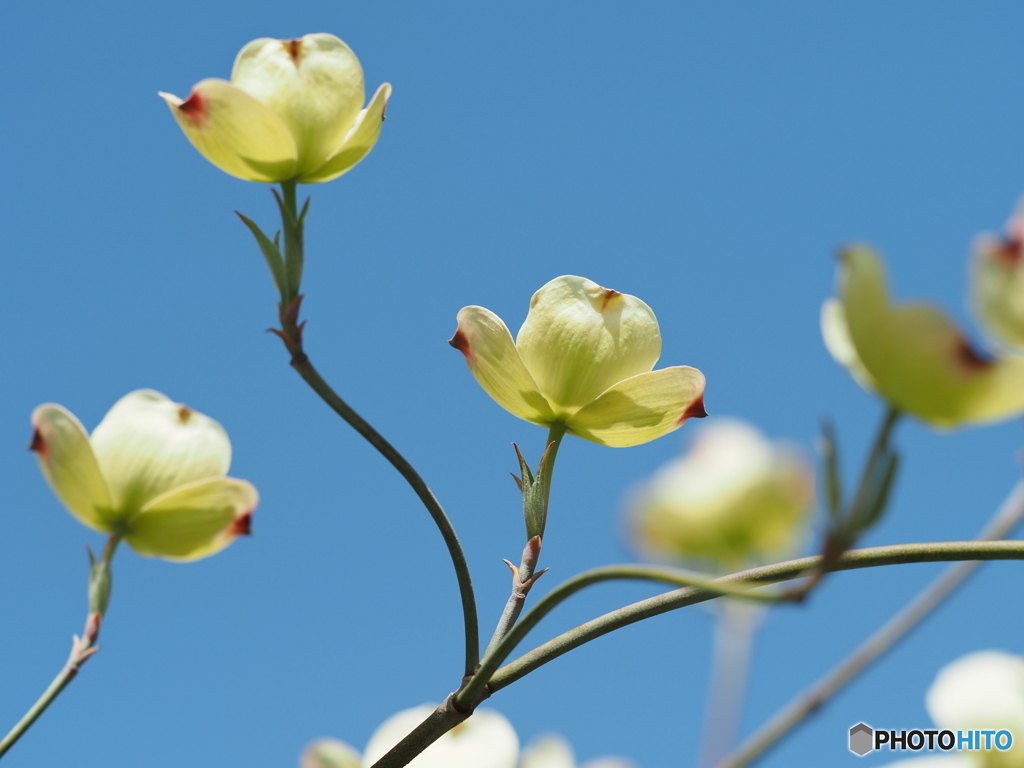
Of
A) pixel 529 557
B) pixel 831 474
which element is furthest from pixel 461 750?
pixel 831 474

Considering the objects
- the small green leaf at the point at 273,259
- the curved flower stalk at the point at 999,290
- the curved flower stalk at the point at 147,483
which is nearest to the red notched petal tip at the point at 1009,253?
the curved flower stalk at the point at 999,290

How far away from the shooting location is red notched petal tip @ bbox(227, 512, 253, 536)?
0.65 meters

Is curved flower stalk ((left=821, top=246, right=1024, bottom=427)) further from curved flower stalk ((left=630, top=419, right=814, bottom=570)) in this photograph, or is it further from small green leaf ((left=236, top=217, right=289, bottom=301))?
small green leaf ((left=236, top=217, right=289, bottom=301))

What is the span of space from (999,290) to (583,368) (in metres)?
0.30

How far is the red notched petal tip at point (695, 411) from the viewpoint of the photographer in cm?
60

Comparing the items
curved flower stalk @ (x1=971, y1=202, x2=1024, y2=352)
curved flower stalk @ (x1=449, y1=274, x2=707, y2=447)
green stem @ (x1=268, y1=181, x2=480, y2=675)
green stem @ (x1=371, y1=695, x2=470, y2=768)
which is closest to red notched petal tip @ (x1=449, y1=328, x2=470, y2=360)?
curved flower stalk @ (x1=449, y1=274, x2=707, y2=447)

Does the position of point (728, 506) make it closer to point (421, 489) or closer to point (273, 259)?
point (421, 489)

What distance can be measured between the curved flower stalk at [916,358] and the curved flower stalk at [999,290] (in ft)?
0.03

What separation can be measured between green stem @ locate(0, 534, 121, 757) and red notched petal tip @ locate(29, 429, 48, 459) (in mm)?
71

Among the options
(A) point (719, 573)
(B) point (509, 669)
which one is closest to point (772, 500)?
(A) point (719, 573)

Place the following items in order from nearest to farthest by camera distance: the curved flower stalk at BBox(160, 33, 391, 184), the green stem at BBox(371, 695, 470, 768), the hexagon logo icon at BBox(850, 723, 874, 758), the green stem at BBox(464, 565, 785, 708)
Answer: the green stem at BBox(464, 565, 785, 708), the green stem at BBox(371, 695, 470, 768), the curved flower stalk at BBox(160, 33, 391, 184), the hexagon logo icon at BBox(850, 723, 874, 758)

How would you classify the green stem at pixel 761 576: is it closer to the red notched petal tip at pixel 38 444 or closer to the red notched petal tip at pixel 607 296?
the red notched petal tip at pixel 607 296

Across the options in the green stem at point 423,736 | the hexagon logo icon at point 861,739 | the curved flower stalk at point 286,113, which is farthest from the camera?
the hexagon logo icon at point 861,739

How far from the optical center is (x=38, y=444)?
2.02 ft
